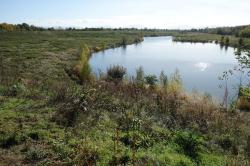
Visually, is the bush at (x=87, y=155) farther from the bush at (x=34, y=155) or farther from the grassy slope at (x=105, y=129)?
the bush at (x=34, y=155)

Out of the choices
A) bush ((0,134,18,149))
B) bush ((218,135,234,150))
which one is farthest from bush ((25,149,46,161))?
bush ((218,135,234,150))

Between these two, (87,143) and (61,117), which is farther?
(61,117)

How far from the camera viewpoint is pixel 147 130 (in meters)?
10.3

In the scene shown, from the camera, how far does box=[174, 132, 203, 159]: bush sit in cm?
928

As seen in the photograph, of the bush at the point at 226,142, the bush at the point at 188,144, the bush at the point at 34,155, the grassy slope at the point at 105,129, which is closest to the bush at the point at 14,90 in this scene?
the grassy slope at the point at 105,129

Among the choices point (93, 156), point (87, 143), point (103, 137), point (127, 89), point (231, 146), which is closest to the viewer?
point (93, 156)

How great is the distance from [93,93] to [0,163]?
6.49m

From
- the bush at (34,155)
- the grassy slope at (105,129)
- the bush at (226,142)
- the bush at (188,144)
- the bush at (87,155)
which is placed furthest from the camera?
the bush at (226,142)

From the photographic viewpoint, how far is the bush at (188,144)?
928cm

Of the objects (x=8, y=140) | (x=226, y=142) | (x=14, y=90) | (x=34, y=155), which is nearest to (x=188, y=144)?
(x=226, y=142)

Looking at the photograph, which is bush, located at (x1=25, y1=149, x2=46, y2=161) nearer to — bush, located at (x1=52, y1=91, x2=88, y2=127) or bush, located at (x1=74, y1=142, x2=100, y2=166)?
bush, located at (x1=74, y1=142, x2=100, y2=166)

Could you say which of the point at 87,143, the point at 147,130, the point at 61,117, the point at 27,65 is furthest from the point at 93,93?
the point at 27,65

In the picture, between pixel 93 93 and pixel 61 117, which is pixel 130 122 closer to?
pixel 61 117

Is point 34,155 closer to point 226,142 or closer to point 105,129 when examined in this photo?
point 105,129
